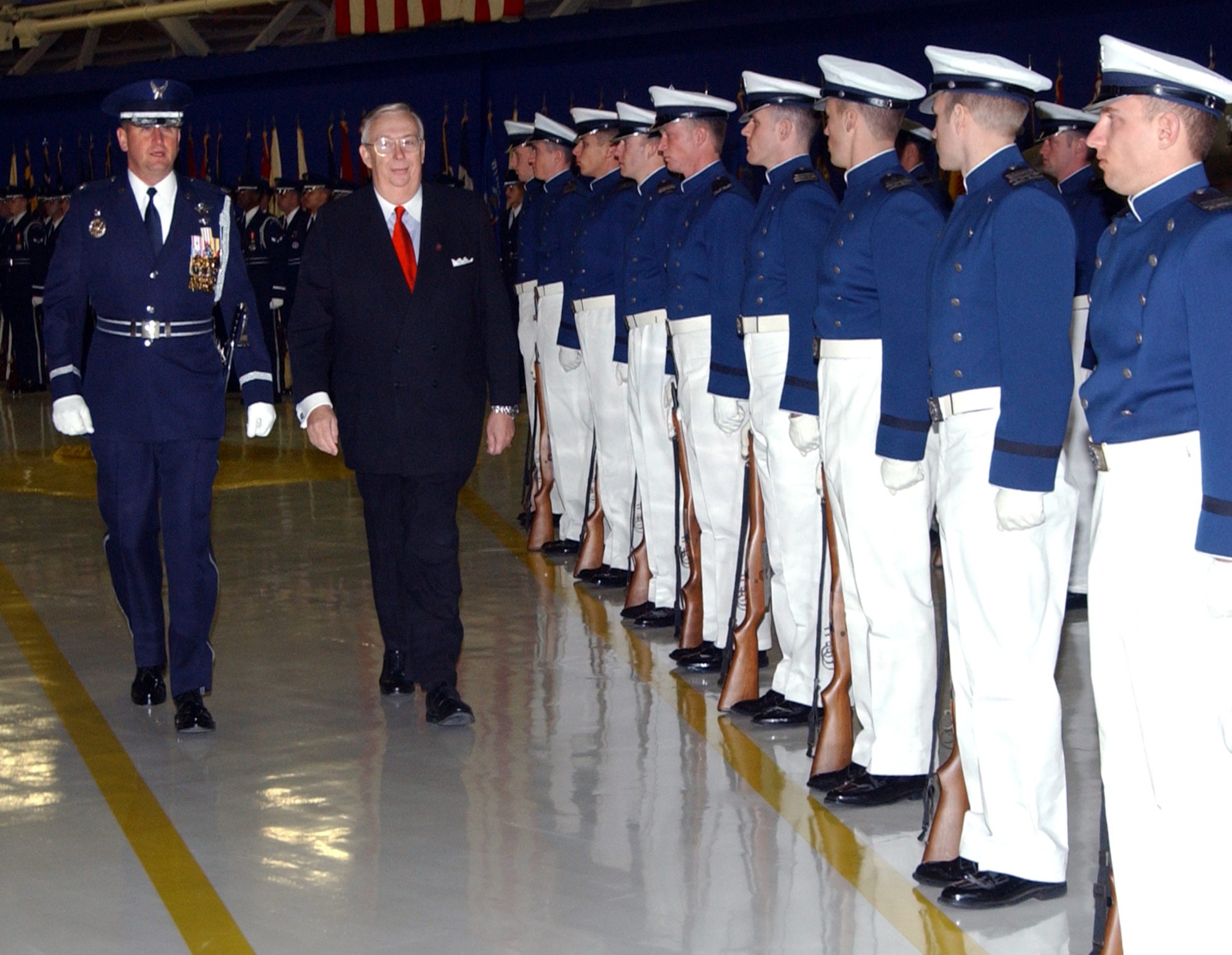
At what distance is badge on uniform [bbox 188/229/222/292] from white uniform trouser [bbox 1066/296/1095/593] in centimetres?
282

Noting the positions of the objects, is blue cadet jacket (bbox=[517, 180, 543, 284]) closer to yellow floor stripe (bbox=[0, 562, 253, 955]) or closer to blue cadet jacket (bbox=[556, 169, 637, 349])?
blue cadet jacket (bbox=[556, 169, 637, 349])

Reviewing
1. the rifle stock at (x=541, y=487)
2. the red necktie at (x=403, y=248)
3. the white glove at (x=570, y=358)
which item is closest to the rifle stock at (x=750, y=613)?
the red necktie at (x=403, y=248)

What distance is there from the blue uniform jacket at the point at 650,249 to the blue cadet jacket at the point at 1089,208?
1442 mm

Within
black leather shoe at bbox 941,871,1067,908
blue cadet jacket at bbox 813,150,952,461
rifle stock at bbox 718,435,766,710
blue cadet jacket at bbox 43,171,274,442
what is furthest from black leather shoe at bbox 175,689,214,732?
black leather shoe at bbox 941,871,1067,908

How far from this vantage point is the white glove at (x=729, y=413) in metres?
4.97

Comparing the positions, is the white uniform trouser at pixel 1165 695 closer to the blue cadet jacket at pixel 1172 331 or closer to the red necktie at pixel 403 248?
the blue cadet jacket at pixel 1172 331

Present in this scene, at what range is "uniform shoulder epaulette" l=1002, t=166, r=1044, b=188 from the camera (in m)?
3.17

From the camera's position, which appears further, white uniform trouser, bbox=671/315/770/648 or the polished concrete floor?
white uniform trouser, bbox=671/315/770/648

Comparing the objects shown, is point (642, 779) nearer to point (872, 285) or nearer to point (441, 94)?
point (872, 285)

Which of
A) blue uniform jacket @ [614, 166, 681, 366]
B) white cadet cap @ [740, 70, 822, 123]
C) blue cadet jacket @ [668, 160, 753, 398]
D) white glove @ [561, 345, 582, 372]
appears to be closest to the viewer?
white cadet cap @ [740, 70, 822, 123]

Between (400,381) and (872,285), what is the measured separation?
1453mm

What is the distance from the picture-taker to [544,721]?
4684 mm

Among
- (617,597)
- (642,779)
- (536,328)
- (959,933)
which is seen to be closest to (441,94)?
(536,328)

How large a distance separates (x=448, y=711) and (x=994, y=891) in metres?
1.85
